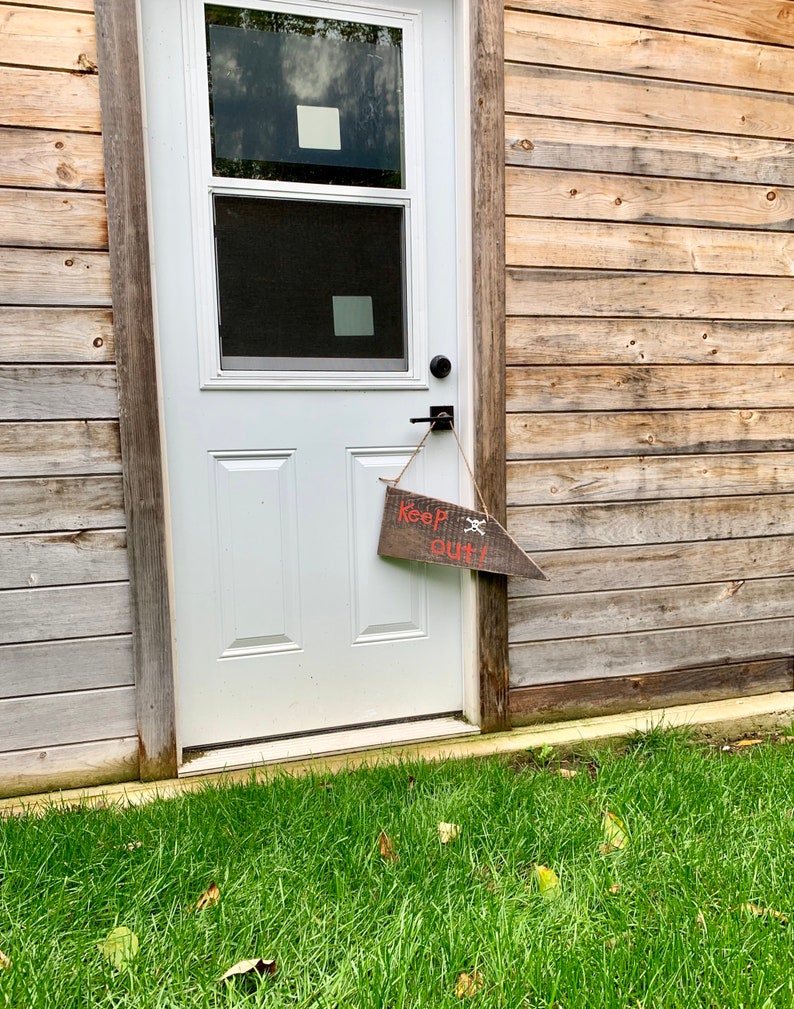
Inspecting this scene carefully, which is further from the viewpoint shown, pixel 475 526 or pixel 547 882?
pixel 475 526

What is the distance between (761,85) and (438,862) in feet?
8.04

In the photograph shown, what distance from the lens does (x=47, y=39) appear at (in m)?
1.63

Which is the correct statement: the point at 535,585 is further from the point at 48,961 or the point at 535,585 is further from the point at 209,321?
the point at 48,961

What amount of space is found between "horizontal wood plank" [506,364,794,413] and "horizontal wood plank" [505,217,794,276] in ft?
1.01

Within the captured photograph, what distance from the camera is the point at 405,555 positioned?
6.57ft

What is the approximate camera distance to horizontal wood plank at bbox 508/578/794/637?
2125 millimetres

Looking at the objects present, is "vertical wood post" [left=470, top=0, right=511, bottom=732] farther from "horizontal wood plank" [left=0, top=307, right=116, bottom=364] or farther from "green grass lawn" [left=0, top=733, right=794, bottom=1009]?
"horizontal wood plank" [left=0, top=307, right=116, bottom=364]

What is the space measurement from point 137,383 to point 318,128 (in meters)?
0.89

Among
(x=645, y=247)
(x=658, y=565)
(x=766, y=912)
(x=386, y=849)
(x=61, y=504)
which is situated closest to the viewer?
(x=766, y=912)

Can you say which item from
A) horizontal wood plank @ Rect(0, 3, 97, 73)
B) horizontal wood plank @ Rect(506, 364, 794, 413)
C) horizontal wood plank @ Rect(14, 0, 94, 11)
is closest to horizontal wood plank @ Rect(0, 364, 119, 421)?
horizontal wood plank @ Rect(0, 3, 97, 73)

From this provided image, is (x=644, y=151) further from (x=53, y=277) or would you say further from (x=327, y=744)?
(x=327, y=744)

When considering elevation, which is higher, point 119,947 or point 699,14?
point 699,14

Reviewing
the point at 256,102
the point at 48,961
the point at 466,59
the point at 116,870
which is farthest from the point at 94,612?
the point at 466,59

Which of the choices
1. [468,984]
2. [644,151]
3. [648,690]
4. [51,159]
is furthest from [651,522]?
[51,159]
